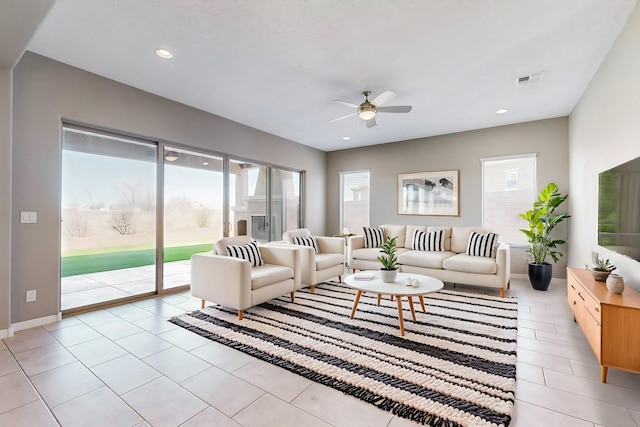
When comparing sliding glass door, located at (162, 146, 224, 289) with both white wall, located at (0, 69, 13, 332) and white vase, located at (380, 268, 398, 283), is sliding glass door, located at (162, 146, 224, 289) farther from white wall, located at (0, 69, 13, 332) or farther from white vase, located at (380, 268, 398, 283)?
white vase, located at (380, 268, 398, 283)

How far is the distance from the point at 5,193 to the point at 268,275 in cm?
260

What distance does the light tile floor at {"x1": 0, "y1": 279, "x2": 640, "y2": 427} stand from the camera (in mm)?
1727

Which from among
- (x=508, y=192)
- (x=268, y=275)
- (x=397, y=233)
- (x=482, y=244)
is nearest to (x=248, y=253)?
(x=268, y=275)

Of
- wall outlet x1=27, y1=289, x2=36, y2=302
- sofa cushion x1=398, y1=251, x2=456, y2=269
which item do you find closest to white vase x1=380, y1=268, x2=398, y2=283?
sofa cushion x1=398, y1=251, x2=456, y2=269

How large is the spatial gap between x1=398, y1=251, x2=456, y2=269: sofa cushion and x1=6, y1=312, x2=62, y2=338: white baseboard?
14.8ft

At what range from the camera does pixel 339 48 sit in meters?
2.90

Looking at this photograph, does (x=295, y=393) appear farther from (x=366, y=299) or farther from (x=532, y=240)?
(x=532, y=240)

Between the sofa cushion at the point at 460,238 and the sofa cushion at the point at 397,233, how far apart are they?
88cm

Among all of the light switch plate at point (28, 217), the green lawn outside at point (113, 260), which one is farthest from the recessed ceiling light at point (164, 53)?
the green lawn outside at point (113, 260)

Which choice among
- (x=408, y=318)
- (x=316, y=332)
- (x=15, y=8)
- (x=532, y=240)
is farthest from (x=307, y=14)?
(x=532, y=240)

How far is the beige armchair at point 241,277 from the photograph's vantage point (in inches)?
129

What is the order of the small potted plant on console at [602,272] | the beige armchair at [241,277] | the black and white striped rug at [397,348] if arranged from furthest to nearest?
the beige armchair at [241,277] → the small potted plant on console at [602,272] → the black and white striped rug at [397,348]

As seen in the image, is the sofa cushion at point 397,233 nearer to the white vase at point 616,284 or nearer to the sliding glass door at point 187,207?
the sliding glass door at point 187,207

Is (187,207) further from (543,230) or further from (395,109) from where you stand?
(543,230)
